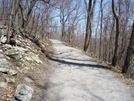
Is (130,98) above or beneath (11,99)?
beneath

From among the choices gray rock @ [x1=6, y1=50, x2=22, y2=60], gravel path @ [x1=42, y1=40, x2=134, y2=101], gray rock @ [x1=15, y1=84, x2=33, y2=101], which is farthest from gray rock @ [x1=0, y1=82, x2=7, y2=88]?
gray rock @ [x1=6, y1=50, x2=22, y2=60]

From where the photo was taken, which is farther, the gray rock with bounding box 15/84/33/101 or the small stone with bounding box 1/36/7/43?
the small stone with bounding box 1/36/7/43

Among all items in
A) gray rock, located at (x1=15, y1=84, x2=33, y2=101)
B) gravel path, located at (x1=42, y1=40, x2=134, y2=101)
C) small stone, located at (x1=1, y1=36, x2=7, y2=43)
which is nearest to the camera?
gray rock, located at (x1=15, y1=84, x2=33, y2=101)

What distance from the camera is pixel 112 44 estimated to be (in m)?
29.2

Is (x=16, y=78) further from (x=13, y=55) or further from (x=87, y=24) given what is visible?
(x=87, y=24)

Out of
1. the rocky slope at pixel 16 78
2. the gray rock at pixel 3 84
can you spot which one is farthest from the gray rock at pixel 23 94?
the gray rock at pixel 3 84

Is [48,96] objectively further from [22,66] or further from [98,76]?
[98,76]

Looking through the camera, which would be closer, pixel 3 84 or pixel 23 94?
pixel 23 94

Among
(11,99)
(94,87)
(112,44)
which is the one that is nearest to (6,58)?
(11,99)

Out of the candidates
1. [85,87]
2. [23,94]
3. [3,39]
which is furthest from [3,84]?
[3,39]

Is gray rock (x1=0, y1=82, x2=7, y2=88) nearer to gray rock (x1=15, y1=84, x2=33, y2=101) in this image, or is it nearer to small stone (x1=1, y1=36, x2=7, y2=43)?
gray rock (x1=15, y1=84, x2=33, y2=101)

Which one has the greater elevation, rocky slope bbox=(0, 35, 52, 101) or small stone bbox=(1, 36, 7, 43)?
small stone bbox=(1, 36, 7, 43)

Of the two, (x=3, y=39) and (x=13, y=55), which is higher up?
(x=3, y=39)

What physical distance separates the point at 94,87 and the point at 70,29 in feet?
109
